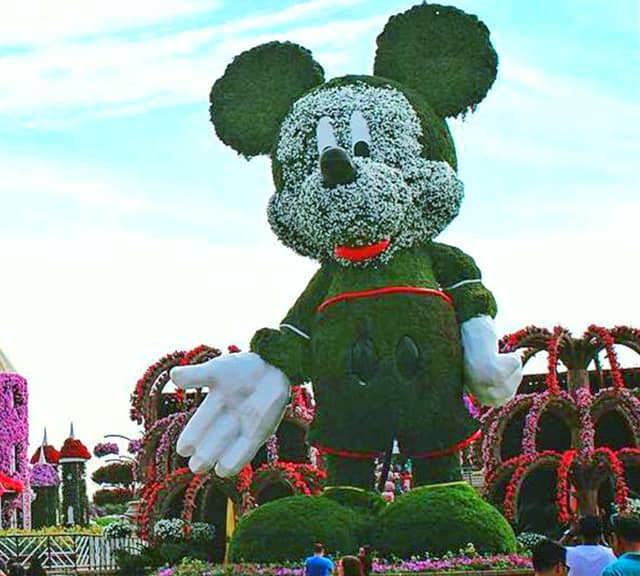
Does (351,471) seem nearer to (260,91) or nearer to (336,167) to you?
(336,167)

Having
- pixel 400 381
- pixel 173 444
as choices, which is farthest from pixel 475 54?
pixel 173 444

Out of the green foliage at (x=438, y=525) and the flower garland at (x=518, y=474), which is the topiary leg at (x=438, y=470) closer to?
the green foliage at (x=438, y=525)

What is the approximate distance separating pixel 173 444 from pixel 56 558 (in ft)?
21.4

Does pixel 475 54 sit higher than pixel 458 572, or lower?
higher

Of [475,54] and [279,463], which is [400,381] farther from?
[279,463]

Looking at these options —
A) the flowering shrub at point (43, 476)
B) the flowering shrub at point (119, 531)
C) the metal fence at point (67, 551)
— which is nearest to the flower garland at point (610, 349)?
the metal fence at point (67, 551)

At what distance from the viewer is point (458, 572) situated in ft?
36.8

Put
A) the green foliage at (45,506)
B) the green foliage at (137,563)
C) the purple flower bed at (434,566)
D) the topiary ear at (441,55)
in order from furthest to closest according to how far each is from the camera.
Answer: the green foliage at (45,506) → the green foliage at (137,563) → the topiary ear at (441,55) → the purple flower bed at (434,566)

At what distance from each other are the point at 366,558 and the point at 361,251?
2.84 m

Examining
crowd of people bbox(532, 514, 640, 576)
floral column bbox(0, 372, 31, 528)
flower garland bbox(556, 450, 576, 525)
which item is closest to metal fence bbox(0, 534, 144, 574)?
flower garland bbox(556, 450, 576, 525)

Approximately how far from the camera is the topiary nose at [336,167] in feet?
38.7

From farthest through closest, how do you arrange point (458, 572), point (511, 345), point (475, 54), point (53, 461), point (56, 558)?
point (53, 461)
point (56, 558)
point (511, 345)
point (475, 54)
point (458, 572)

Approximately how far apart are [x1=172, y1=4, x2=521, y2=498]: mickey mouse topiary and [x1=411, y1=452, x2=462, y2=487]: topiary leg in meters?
0.01

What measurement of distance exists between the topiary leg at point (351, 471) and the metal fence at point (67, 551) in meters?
12.4
